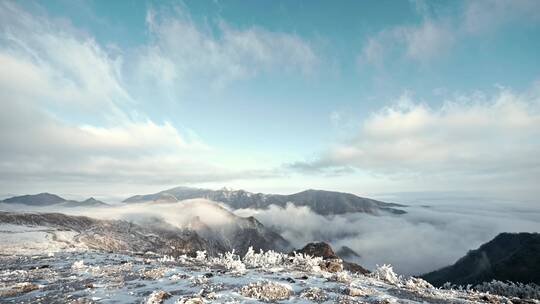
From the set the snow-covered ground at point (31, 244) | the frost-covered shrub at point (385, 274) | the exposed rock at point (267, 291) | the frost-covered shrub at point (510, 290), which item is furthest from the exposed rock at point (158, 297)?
the frost-covered shrub at point (510, 290)

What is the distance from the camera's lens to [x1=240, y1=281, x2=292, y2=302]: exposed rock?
17.4 m

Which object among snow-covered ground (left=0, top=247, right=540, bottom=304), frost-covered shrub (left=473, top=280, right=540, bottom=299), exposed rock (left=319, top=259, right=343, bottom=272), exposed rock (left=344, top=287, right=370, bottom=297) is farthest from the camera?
frost-covered shrub (left=473, top=280, right=540, bottom=299)

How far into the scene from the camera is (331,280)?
23109 mm

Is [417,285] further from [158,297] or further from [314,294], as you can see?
[158,297]

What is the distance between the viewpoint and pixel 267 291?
59.1 ft

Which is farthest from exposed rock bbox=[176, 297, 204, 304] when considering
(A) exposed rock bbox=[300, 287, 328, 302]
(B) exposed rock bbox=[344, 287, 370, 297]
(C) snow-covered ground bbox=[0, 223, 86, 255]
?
(C) snow-covered ground bbox=[0, 223, 86, 255]

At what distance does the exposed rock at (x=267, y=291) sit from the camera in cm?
1736

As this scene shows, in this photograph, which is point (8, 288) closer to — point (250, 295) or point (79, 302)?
point (79, 302)

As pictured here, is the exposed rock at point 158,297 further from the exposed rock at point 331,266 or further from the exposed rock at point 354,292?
the exposed rock at point 331,266

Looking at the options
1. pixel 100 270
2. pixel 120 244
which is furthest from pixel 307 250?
pixel 120 244

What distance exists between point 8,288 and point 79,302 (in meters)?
7.87

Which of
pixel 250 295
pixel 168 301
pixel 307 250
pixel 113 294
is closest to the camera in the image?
pixel 168 301

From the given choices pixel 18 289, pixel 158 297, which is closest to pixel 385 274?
pixel 158 297

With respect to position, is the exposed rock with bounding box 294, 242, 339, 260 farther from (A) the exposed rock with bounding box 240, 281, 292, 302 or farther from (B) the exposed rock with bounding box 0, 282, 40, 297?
(B) the exposed rock with bounding box 0, 282, 40, 297
